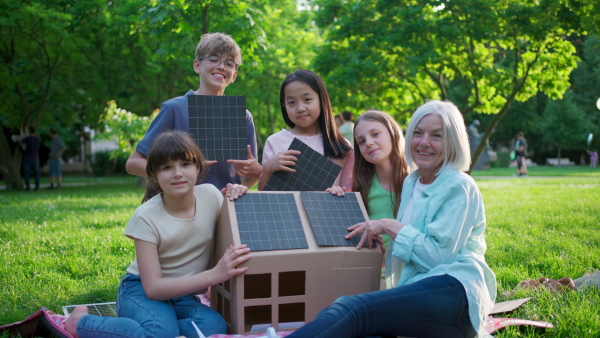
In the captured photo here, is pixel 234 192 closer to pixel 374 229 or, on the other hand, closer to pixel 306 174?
pixel 306 174

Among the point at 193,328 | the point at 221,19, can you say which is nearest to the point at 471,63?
the point at 221,19

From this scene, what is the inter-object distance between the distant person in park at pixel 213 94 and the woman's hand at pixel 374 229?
2.52 feet

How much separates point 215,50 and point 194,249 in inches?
47.1

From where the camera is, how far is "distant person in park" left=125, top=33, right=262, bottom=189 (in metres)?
3.27

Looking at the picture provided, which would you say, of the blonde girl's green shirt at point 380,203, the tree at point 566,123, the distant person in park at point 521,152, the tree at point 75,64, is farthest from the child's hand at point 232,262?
the tree at point 566,123

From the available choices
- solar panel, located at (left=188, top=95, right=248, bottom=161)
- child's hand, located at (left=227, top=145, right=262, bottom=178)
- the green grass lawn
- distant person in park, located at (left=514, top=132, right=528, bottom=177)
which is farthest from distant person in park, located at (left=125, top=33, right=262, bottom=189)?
distant person in park, located at (left=514, top=132, right=528, bottom=177)

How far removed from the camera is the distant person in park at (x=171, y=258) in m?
2.59

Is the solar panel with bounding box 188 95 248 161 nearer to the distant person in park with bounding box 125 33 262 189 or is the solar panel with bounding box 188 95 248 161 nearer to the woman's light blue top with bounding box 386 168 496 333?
the distant person in park with bounding box 125 33 262 189

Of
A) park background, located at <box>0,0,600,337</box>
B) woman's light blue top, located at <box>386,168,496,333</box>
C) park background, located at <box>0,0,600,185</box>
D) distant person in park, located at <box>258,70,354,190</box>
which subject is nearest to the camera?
woman's light blue top, located at <box>386,168,496,333</box>

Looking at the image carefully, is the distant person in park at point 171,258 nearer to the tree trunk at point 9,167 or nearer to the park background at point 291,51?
the park background at point 291,51

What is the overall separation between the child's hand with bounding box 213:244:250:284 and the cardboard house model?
0.04 metres

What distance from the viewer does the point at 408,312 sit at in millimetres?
2275

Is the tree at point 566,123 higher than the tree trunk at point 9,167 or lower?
higher

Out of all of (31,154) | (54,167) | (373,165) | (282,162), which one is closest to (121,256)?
(282,162)
